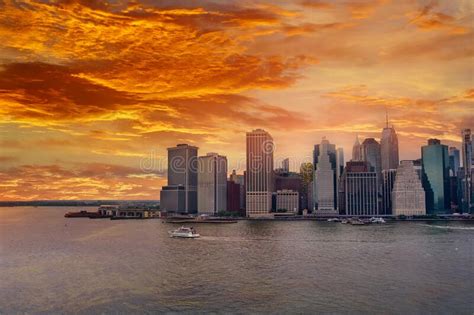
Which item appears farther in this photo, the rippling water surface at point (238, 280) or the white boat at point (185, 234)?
the white boat at point (185, 234)

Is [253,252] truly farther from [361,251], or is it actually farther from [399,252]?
[399,252]

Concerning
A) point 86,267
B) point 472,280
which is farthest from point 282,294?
point 86,267

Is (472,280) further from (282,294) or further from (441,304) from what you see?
(282,294)

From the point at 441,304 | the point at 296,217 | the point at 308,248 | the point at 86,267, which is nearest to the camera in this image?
the point at 441,304

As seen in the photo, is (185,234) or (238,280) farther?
(185,234)

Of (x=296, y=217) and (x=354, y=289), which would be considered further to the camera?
(x=296, y=217)

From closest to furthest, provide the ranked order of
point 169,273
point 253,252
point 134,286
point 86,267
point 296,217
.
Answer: point 134,286
point 169,273
point 86,267
point 253,252
point 296,217

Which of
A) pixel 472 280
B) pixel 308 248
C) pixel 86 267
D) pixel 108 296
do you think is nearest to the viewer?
pixel 108 296

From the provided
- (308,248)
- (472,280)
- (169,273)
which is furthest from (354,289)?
(308,248)

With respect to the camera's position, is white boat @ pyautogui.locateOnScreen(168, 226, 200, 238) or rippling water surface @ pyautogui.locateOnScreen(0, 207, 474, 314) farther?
white boat @ pyautogui.locateOnScreen(168, 226, 200, 238)
